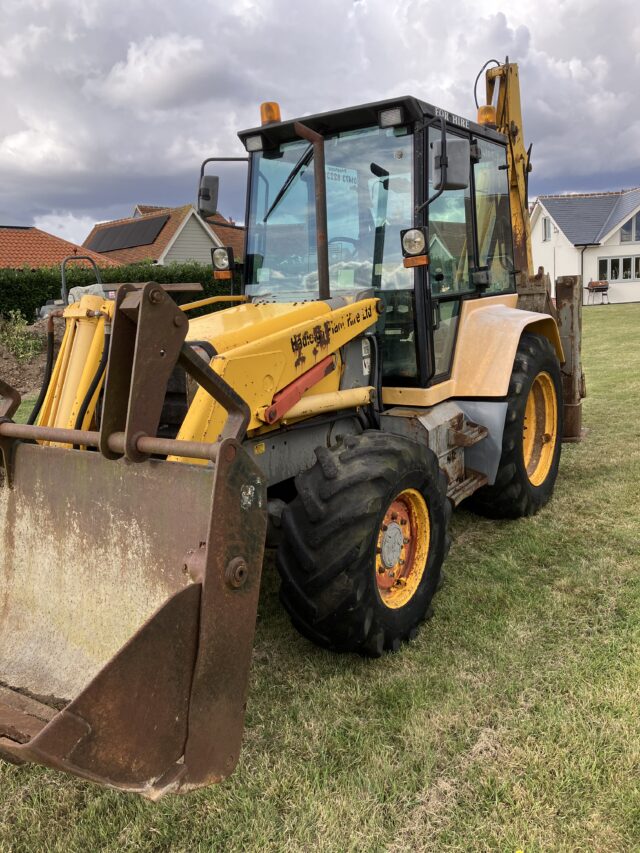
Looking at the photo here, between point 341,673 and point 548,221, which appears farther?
point 548,221

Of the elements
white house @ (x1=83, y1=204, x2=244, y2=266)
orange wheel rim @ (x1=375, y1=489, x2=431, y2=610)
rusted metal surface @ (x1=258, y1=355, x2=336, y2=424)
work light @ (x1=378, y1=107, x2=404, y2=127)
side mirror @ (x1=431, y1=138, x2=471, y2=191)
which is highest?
white house @ (x1=83, y1=204, x2=244, y2=266)

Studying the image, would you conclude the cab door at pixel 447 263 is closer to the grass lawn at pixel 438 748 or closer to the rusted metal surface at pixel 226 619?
the grass lawn at pixel 438 748

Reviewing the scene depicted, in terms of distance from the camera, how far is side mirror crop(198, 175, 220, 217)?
459 cm

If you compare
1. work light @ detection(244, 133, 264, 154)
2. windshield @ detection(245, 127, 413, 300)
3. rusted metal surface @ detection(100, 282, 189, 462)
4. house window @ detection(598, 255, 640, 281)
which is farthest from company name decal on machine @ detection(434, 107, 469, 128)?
house window @ detection(598, 255, 640, 281)

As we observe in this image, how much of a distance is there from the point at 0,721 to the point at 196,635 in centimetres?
68

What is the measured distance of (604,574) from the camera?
4031mm

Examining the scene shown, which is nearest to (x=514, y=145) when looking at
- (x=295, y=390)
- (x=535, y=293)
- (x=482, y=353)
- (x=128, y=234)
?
(x=535, y=293)

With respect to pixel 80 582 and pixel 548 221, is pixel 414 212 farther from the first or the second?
pixel 548 221

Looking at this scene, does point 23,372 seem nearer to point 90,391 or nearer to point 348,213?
point 348,213

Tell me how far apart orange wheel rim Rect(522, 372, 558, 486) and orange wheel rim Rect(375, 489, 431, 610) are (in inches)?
76.6

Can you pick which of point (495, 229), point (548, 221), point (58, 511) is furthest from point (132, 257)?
point (58, 511)

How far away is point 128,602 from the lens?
8.70ft

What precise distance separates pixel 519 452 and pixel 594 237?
3515 centimetres

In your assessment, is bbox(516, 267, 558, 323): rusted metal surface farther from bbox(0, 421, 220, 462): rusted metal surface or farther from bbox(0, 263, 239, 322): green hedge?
bbox(0, 263, 239, 322): green hedge
